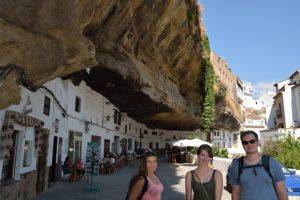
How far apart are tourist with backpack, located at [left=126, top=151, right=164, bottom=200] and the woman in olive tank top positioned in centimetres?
42

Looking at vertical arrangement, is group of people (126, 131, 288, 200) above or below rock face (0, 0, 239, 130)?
below

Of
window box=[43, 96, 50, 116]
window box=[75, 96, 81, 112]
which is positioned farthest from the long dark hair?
window box=[75, 96, 81, 112]

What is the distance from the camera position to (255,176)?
3926 millimetres

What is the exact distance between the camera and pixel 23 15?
18.3 feet

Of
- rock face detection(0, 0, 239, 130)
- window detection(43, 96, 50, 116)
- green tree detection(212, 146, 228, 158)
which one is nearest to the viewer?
rock face detection(0, 0, 239, 130)

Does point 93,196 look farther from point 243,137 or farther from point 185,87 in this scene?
point 185,87

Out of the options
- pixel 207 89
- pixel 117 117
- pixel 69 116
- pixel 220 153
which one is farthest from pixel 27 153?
pixel 207 89

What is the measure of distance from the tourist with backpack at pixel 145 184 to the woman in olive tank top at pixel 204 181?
42 centimetres

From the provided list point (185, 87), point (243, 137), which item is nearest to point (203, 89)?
point (185, 87)

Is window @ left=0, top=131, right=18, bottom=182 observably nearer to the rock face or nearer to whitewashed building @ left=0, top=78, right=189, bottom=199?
whitewashed building @ left=0, top=78, right=189, bottom=199

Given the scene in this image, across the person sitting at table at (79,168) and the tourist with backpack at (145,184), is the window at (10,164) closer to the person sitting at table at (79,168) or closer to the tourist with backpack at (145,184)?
the tourist with backpack at (145,184)

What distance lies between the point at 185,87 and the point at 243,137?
92.4 ft

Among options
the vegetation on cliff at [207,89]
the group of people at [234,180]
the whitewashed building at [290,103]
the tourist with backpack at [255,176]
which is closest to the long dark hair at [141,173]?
the group of people at [234,180]

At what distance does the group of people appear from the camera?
387cm
